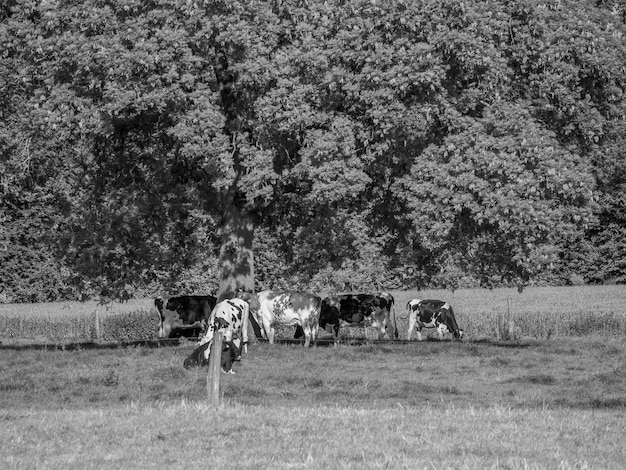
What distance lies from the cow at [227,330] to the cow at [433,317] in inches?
426

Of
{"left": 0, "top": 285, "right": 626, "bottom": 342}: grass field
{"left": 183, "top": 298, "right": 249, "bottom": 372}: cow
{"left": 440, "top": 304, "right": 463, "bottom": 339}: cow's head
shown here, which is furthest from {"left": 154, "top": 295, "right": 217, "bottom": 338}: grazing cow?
{"left": 183, "top": 298, "right": 249, "bottom": 372}: cow

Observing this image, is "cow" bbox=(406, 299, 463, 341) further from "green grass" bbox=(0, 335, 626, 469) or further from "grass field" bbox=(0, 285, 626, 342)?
"green grass" bbox=(0, 335, 626, 469)

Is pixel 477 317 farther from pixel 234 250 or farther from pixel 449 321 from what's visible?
pixel 234 250

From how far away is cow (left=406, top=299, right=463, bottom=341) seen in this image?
40.3 metres

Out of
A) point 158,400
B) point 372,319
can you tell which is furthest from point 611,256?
point 158,400

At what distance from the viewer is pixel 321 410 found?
17.9 m

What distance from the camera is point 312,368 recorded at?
2719 cm

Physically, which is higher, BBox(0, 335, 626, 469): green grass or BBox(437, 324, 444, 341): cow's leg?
BBox(437, 324, 444, 341): cow's leg

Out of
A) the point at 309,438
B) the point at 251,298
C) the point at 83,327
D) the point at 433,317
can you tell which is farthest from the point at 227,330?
the point at 83,327

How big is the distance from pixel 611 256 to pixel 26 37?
2054 inches

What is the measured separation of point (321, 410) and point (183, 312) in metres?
22.8

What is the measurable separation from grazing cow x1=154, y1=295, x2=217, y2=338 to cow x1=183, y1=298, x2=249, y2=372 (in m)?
8.68

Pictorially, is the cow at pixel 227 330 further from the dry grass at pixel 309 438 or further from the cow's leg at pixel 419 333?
the cow's leg at pixel 419 333

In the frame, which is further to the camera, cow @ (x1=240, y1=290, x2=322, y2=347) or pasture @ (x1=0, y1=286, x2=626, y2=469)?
cow @ (x1=240, y1=290, x2=322, y2=347)
